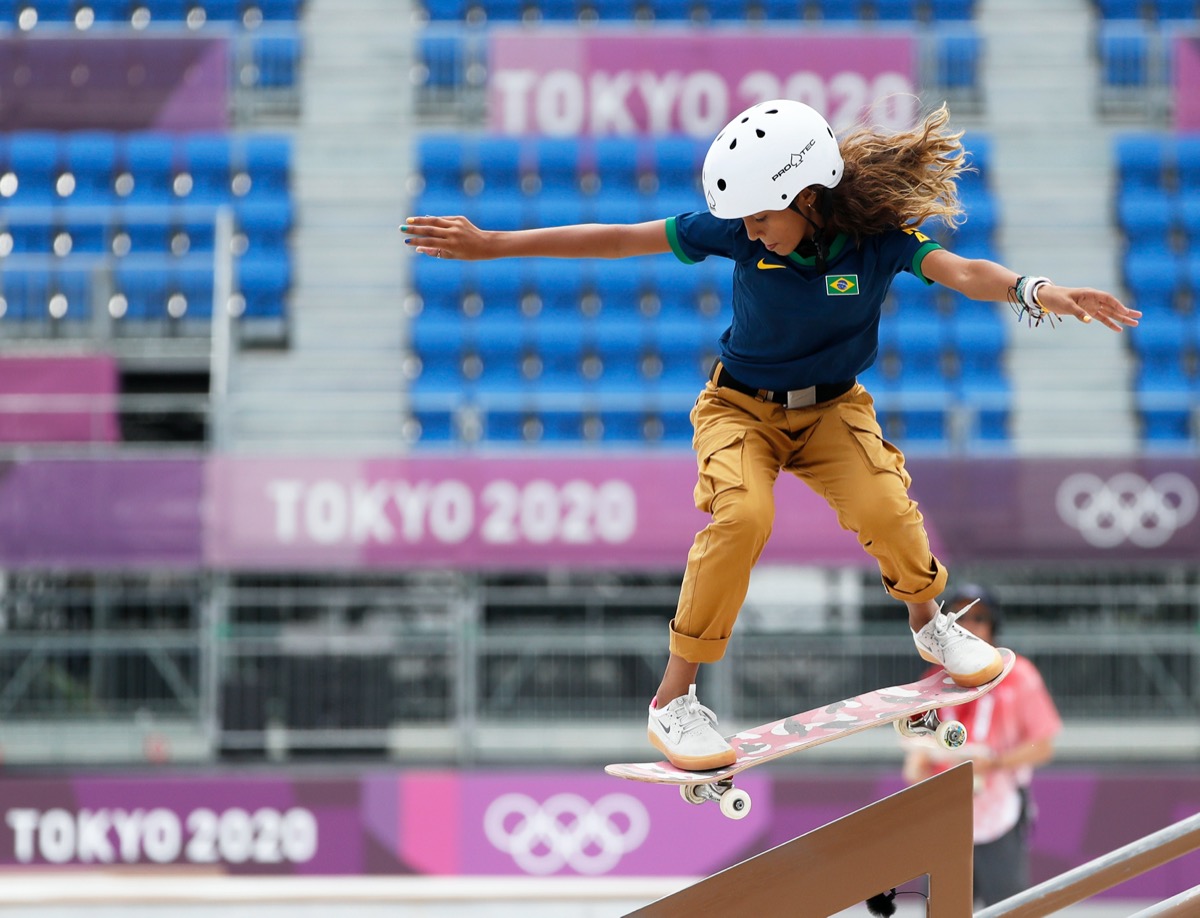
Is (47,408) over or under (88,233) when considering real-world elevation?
under

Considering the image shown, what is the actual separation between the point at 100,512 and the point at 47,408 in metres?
0.97

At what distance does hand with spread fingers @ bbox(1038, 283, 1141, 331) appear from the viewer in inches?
126

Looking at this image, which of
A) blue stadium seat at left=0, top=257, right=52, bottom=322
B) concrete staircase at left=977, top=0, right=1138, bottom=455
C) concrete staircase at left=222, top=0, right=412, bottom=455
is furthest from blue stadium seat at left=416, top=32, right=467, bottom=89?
concrete staircase at left=977, top=0, right=1138, bottom=455

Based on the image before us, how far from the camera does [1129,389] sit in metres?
12.3

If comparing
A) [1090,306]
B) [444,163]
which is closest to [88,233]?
[444,163]

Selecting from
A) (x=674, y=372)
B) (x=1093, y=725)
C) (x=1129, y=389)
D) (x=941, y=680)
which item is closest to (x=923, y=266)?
(x=941, y=680)

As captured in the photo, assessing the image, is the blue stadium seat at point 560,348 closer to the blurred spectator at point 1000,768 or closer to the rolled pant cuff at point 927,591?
the blurred spectator at point 1000,768

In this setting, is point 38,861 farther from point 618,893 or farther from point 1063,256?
point 1063,256

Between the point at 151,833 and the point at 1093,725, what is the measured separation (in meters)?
6.06

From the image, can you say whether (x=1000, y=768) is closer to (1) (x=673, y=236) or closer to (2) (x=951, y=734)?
(2) (x=951, y=734)

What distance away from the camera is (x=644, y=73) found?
1291cm

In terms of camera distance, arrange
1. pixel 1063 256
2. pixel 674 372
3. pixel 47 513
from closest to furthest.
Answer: pixel 47 513 → pixel 674 372 → pixel 1063 256


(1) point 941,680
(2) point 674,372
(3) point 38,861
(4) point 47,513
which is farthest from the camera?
(2) point 674,372

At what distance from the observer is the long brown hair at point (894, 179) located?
148 inches
